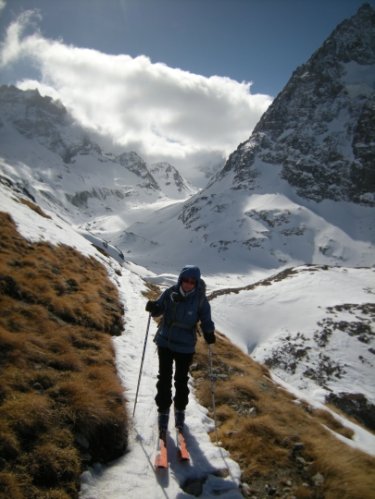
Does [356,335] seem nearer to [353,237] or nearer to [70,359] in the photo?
[70,359]

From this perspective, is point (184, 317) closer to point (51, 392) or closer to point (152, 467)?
point (152, 467)

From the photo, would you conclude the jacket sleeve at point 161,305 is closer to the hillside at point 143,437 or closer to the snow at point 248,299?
the hillside at point 143,437

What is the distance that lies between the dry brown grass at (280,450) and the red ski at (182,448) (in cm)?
107

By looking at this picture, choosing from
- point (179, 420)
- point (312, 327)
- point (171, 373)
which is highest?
point (171, 373)

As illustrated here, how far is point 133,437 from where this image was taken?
263 inches

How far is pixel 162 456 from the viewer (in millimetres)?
6172

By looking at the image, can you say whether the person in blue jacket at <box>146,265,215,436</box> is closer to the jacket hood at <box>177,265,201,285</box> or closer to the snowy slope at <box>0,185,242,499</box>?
the jacket hood at <box>177,265,201,285</box>

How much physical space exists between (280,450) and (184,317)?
3395 mm

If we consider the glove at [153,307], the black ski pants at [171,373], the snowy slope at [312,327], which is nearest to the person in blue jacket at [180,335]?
the black ski pants at [171,373]

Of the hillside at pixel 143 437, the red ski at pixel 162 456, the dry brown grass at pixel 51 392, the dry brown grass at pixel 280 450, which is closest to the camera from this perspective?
the dry brown grass at pixel 51 392

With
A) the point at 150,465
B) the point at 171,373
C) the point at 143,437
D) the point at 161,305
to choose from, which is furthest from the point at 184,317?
the point at 150,465

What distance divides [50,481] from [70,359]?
10.2 feet

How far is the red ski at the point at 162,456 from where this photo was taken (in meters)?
5.96

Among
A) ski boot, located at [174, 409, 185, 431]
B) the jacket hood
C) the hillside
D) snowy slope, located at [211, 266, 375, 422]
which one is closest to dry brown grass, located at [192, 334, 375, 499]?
the hillside
